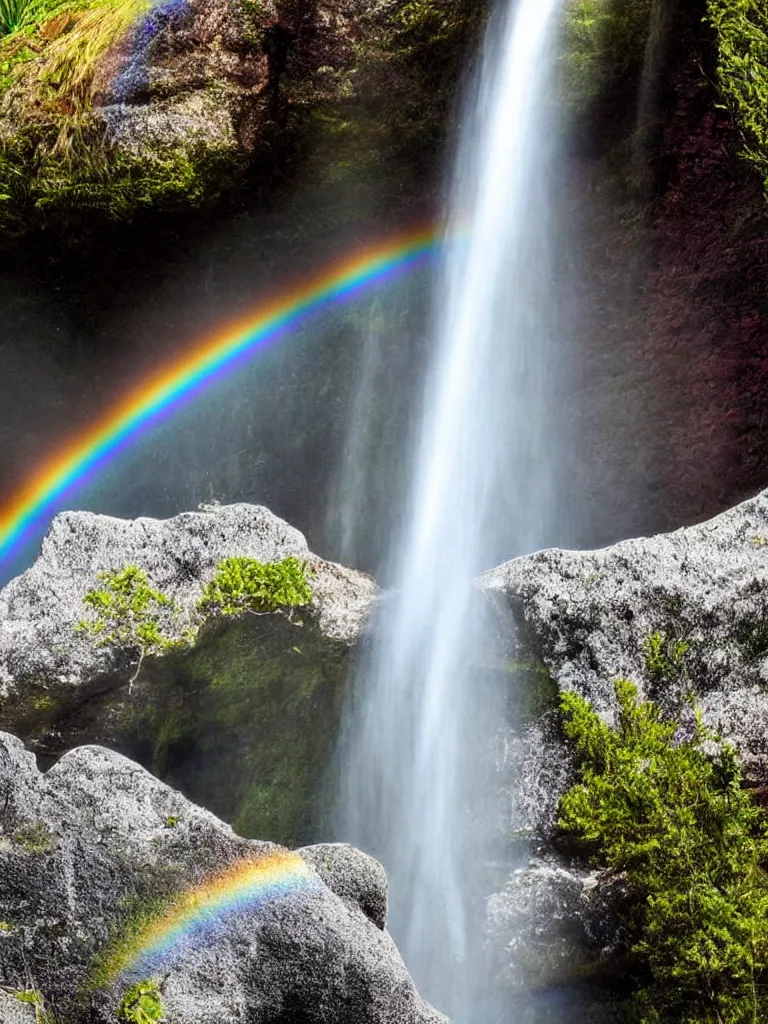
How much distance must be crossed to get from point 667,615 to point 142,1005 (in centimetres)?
301

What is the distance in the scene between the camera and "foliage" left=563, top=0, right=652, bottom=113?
22.7 ft

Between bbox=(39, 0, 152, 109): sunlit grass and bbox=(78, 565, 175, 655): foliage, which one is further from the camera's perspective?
bbox=(39, 0, 152, 109): sunlit grass

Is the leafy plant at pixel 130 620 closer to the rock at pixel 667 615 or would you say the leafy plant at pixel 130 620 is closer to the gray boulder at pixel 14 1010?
the gray boulder at pixel 14 1010

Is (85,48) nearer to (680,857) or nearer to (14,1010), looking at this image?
(14,1010)

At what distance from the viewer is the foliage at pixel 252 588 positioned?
527cm

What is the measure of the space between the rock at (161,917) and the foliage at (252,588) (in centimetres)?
147

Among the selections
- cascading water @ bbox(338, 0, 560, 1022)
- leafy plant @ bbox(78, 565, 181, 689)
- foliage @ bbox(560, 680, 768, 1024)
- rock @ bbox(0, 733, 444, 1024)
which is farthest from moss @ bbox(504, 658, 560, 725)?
leafy plant @ bbox(78, 565, 181, 689)

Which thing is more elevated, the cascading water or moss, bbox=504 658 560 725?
the cascading water

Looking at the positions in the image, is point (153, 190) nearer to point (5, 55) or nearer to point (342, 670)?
point (5, 55)

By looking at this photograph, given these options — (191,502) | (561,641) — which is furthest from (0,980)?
(191,502)

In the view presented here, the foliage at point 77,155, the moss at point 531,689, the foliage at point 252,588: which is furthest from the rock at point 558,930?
the foliage at point 77,155

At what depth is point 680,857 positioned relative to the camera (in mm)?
3900

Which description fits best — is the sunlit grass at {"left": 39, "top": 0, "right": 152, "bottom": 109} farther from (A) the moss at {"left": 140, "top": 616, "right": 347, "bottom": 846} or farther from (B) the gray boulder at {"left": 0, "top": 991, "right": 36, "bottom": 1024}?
(B) the gray boulder at {"left": 0, "top": 991, "right": 36, "bottom": 1024}

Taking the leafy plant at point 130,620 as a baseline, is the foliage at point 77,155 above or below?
above
